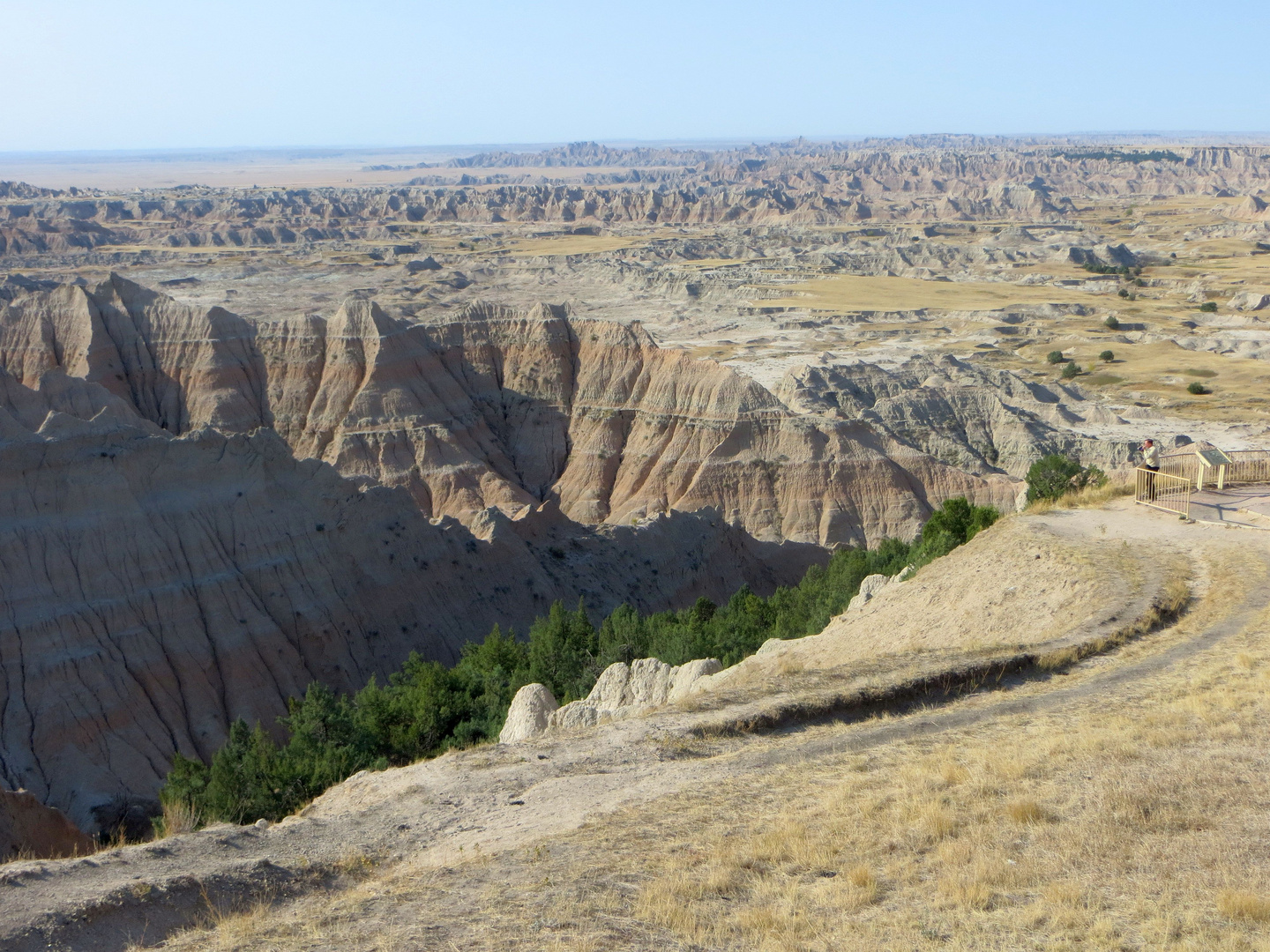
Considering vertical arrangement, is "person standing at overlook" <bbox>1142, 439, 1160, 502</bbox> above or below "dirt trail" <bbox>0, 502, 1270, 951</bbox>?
above

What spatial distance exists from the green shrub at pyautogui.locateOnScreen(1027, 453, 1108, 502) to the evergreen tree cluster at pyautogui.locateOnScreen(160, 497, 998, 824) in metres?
2.73

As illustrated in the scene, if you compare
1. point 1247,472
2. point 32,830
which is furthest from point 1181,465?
point 32,830

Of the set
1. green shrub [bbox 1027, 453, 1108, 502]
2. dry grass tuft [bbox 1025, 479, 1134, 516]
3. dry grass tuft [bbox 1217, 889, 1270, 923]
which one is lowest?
green shrub [bbox 1027, 453, 1108, 502]

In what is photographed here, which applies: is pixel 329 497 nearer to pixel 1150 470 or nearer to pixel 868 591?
pixel 868 591

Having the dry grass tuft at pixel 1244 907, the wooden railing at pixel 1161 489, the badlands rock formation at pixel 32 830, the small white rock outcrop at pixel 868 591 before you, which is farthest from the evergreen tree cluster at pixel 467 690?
the dry grass tuft at pixel 1244 907

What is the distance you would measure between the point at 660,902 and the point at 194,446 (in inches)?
1208

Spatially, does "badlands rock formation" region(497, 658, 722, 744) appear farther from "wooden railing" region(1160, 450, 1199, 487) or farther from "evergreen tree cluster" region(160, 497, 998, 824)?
"wooden railing" region(1160, 450, 1199, 487)

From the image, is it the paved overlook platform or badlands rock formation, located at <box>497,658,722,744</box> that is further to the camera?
the paved overlook platform

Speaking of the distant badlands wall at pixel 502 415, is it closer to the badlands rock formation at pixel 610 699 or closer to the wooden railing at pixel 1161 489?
the wooden railing at pixel 1161 489

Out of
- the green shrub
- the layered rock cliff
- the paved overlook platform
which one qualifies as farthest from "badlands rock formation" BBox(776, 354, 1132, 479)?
the paved overlook platform

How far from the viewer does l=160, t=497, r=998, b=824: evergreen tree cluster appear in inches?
882

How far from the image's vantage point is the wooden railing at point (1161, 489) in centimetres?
2780

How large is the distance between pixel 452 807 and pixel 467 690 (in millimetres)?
14506

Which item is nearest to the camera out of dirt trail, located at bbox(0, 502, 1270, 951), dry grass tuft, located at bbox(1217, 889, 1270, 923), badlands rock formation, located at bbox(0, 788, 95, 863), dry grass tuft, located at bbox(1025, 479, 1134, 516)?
dry grass tuft, located at bbox(1217, 889, 1270, 923)
